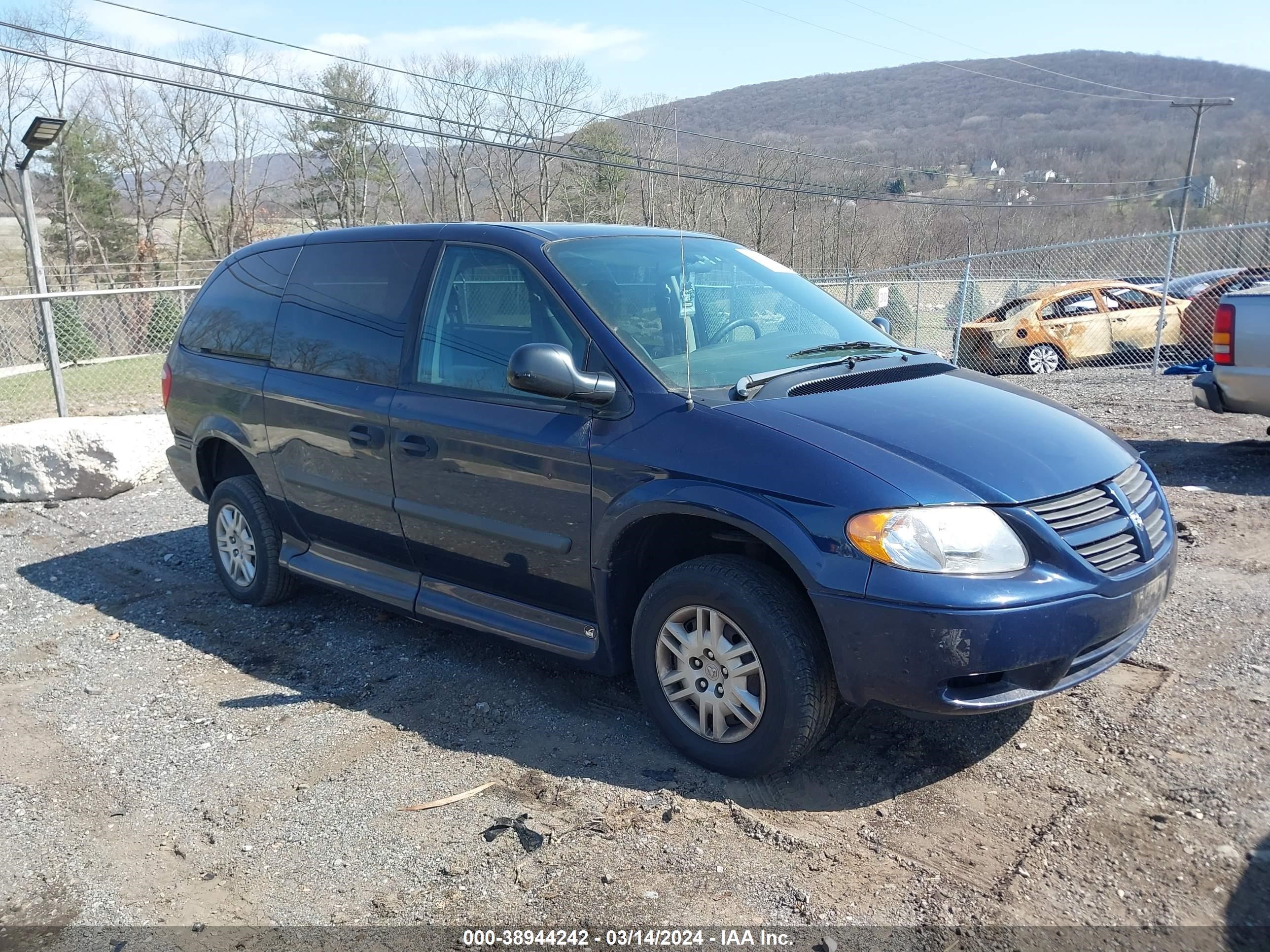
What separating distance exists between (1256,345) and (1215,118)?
430 feet

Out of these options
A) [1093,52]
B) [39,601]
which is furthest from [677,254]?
[1093,52]

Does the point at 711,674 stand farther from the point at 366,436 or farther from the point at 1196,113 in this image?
the point at 1196,113

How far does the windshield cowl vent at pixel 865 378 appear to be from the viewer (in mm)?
3574

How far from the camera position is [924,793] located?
329cm

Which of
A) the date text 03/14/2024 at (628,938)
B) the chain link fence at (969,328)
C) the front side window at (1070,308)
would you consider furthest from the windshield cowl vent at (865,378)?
the front side window at (1070,308)

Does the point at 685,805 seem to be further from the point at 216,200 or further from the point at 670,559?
the point at 216,200

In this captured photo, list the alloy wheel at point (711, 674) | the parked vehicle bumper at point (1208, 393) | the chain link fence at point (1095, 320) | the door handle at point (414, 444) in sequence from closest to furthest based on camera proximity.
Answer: the alloy wheel at point (711, 674) < the door handle at point (414, 444) < the parked vehicle bumper at point (1208, 393) < the chain link fence at point (1095, 320)

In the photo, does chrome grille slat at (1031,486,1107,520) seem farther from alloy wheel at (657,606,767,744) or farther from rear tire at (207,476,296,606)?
rear tire at (207,476,296,606)

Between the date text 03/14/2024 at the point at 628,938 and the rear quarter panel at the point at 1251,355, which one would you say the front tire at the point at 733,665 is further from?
the rear quarter panel at the point at 1251,355

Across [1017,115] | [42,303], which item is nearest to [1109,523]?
[42,303]

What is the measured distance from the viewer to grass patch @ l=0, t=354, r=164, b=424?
43.1 ft

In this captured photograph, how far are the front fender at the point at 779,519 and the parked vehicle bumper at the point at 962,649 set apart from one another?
0.08 metres

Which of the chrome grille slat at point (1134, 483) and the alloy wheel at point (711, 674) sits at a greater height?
the chrome grille slat at point (1134, 483)

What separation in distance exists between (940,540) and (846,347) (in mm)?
1391
